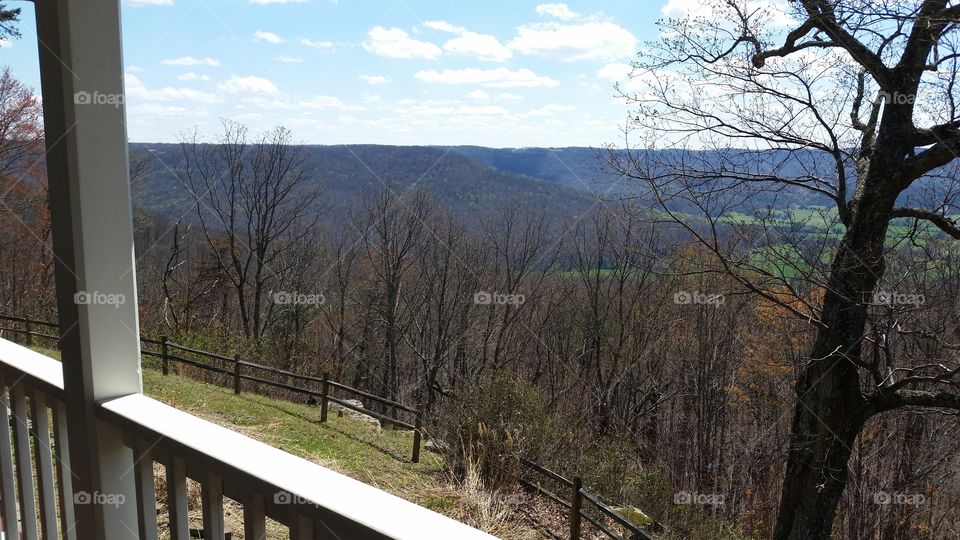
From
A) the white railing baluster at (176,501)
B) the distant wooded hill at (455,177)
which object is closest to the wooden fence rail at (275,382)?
the white railing baluster at (176,501)

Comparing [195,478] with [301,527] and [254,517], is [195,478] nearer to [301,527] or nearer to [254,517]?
[254,517]

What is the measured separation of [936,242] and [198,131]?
12.8 meters

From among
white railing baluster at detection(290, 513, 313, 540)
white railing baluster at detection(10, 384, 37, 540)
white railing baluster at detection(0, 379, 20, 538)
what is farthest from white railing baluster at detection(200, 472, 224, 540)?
white railing baluster at detection(0, 379, 20, 538)

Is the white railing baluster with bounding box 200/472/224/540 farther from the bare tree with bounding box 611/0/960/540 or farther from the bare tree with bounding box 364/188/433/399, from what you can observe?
the bare tree with bounding box 364/188/433/399

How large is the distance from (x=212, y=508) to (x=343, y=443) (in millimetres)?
6255

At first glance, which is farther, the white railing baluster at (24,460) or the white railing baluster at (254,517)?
the white railing baluster at (24,460)

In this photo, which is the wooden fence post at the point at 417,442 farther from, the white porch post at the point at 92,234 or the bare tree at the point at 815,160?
the white porch post at the point at 92,234

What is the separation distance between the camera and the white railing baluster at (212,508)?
2.65 feet

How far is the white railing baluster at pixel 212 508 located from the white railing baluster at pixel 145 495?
213mm

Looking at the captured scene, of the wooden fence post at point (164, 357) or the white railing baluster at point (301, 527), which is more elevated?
the white railing baluster at point (301, 527)

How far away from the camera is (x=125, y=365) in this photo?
1061mm

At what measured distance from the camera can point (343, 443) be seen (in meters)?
6.78

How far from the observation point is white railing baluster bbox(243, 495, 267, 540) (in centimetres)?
73

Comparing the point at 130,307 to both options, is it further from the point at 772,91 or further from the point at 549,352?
the point at 549,352
